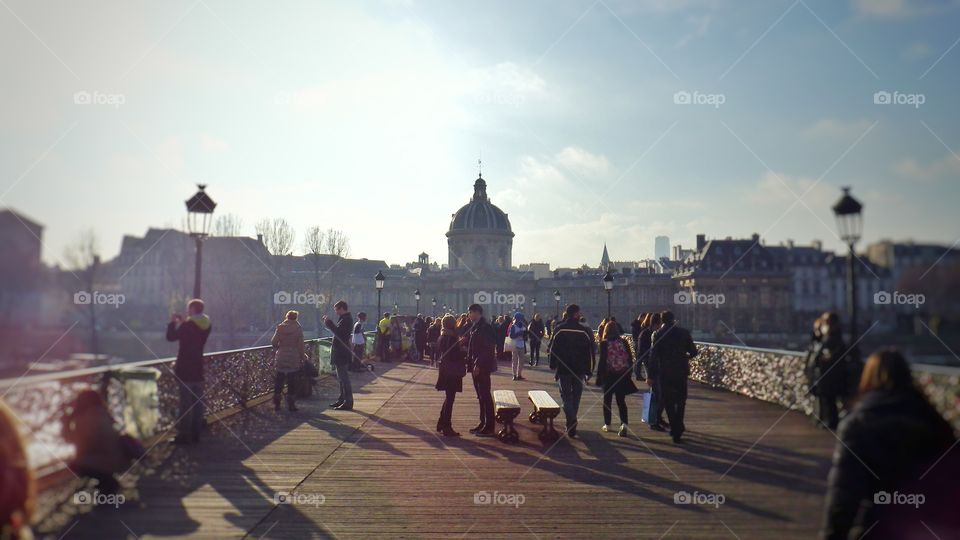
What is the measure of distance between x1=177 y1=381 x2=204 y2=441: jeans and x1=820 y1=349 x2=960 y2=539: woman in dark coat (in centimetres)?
878

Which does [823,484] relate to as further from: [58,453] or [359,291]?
[359,291]

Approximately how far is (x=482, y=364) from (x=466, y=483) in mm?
3333

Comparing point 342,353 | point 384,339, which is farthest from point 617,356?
point 384,339

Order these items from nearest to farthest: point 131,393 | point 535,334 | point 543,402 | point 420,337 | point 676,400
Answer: point 131,393 < point 676,400 < point 543,402 < point 535,334 < point 420,337

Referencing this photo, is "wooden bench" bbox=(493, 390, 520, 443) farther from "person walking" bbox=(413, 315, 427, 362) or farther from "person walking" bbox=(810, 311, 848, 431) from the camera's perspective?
"person walking" bbox=(413, 315, 427, 362)

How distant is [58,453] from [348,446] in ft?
19.5

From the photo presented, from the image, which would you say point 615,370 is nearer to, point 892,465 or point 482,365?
point 482,365

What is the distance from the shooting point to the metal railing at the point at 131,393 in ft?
13.4

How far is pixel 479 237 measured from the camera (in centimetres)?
10531

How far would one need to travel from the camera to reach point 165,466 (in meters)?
8.08

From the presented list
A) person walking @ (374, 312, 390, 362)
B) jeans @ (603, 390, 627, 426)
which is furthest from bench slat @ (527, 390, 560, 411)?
person walking @ (374, 312, 390, 362)

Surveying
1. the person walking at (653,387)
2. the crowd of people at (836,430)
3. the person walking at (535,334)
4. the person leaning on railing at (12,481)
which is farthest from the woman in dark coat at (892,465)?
the person walking at (535,334)

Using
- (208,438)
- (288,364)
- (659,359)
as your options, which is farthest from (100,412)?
(288,364)

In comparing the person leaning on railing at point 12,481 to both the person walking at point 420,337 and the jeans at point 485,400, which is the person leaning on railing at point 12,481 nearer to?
the jeans at point 485,400
